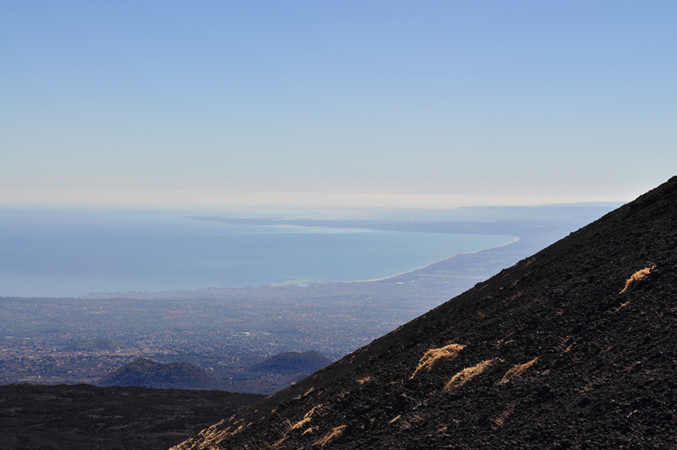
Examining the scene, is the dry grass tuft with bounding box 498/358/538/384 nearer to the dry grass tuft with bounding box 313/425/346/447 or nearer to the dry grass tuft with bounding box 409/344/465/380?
the dry grass tuft with bounding box 409/344/465/380

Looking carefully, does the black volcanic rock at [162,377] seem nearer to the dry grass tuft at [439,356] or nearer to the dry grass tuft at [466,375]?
the dry grass tuft at [439,356]

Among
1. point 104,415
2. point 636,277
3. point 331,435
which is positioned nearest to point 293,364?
point 104,415

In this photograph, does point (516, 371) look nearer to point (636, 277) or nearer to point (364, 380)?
point (636, 277)

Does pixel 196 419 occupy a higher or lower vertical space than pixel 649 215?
lower

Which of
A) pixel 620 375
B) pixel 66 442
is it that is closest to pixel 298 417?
pixel 620 375

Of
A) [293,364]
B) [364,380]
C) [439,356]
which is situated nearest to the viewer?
[439,356]

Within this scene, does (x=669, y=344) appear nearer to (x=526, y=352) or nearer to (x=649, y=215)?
(x=526, y=352)

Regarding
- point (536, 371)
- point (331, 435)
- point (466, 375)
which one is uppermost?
point (536, 371)
